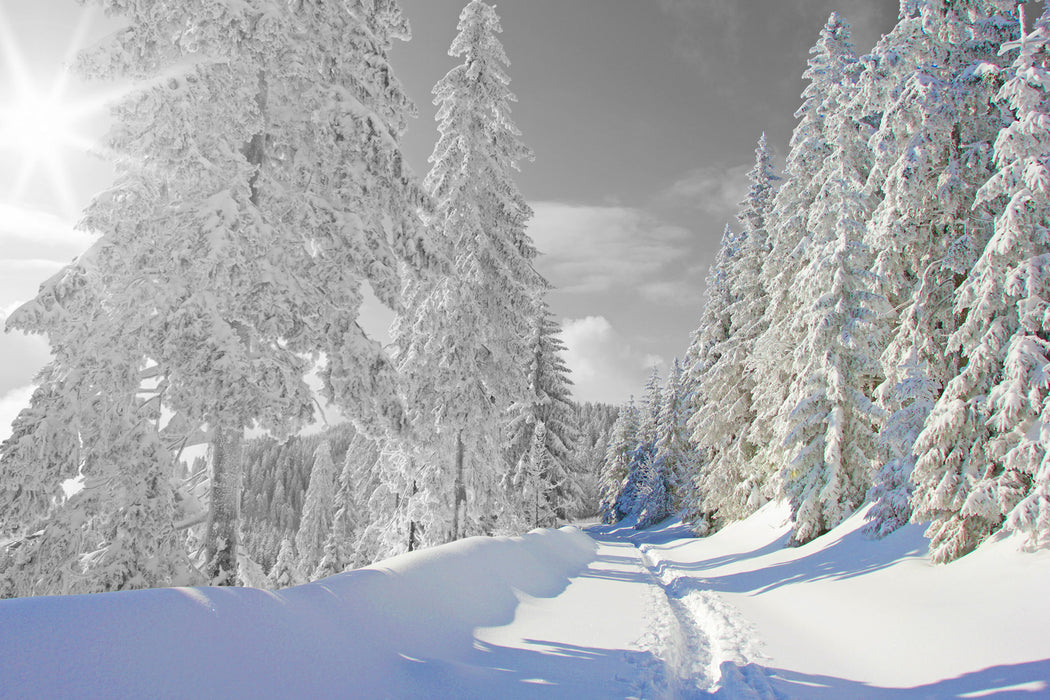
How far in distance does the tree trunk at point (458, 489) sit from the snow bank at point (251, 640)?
8.67m

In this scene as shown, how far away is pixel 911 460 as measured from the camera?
39.9ft

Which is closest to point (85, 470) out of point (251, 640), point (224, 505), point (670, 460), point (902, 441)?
point (224, 505)

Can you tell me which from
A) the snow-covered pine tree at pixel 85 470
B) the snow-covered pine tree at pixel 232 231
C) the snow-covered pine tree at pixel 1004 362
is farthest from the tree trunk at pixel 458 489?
the snow-covered pine tree at pixel 1004 362

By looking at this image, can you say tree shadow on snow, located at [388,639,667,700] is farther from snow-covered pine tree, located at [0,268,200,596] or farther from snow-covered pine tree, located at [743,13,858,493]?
snow-covered pine tree, located at [743,13,858,493]

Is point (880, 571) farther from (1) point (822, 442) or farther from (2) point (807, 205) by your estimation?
(2) point (807, 205)

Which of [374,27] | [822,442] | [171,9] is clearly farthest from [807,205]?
[171,9]

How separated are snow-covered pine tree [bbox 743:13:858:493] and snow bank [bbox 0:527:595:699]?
53.6 feet

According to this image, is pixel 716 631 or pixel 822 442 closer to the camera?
pixel 716 631

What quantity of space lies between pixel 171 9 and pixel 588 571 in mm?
14891

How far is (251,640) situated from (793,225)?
2224cm

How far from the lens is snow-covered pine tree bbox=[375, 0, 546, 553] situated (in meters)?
15.7

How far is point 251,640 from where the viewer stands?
4.14 metres

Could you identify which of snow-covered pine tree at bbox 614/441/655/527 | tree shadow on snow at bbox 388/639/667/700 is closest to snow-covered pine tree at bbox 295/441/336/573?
snow-covered pine tree at bbox 614/441/655/527

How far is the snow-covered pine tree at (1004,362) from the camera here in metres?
8.77
